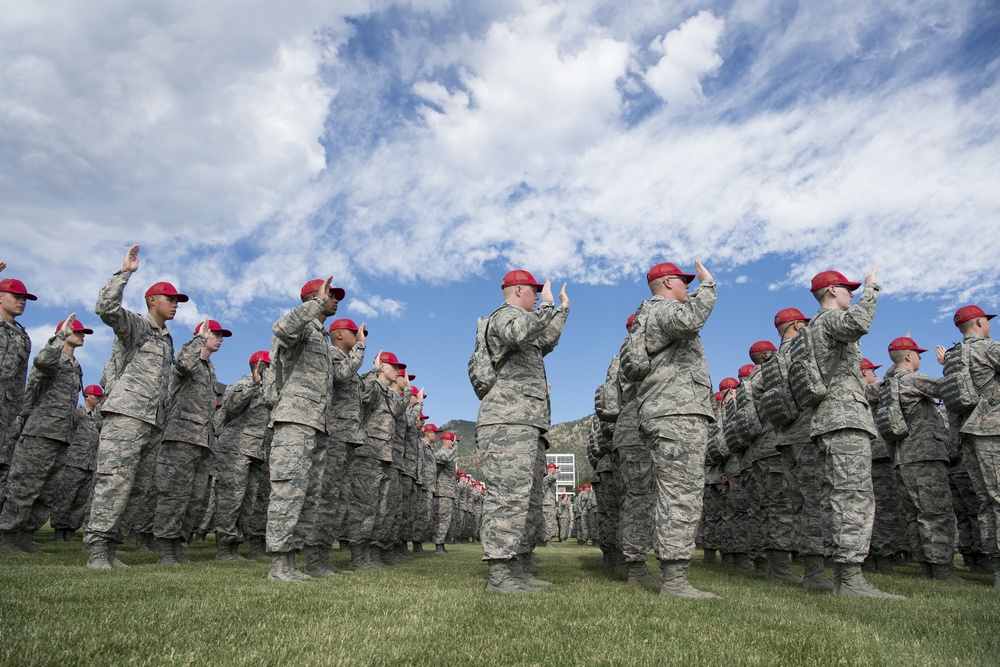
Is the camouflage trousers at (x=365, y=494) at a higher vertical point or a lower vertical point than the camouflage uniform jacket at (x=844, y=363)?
A: lower

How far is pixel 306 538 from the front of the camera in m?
6.79

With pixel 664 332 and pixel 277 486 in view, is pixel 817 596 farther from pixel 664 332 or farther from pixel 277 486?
pixel 277 486

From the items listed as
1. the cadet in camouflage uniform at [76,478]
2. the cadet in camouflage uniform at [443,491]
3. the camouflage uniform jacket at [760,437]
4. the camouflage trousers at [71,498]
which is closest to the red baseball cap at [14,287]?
the cadet in camouflage uniform at [76,478]

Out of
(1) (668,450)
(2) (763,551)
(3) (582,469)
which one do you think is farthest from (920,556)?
(3) (582,469)

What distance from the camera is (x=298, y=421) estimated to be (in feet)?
20.9

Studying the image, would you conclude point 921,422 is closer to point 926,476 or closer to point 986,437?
point 926,476

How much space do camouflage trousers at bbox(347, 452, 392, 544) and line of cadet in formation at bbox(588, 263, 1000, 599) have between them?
3.34 meters

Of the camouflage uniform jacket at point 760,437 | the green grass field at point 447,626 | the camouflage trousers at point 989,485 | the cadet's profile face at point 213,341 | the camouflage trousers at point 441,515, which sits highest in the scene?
the cadet's profile face at point 213,341

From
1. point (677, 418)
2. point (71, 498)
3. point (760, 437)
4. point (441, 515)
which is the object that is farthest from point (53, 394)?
point (760, 437)

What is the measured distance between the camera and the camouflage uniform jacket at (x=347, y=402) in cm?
770

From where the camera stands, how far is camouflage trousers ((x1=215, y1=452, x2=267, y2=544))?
875 cm

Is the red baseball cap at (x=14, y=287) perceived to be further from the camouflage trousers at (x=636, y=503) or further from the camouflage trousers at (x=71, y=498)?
the camouflage trousers at (x=636, y=503)

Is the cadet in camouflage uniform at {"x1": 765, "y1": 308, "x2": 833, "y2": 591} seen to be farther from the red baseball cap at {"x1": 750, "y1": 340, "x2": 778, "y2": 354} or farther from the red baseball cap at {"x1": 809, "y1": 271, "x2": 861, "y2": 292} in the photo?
the red baseball cap at {"x1": 750, "y1": 340, "x2": 778, "y2": 354}

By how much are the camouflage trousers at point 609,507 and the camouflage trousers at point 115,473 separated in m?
5.93
